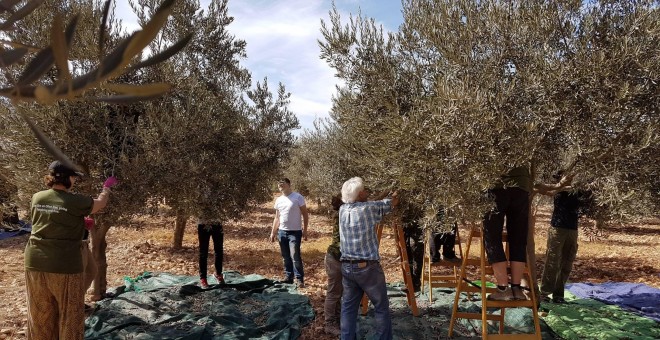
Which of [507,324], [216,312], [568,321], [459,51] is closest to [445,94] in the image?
[459,51]

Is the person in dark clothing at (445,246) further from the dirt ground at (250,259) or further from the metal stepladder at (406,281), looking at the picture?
the metal stepladder at (406,281)

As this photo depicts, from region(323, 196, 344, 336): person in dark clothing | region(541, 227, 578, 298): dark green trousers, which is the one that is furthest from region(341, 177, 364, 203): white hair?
region(541, 227, 578, 298): dark green trousers

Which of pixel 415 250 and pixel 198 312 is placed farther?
pixel 415 250

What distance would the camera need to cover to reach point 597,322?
7465 mm

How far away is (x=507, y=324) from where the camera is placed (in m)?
7.12

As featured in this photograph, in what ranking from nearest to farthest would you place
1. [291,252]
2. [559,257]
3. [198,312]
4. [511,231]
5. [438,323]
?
[511,231], [438,323], [198,312], [559,257], [291,252]

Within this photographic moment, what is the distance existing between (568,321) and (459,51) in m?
4.69

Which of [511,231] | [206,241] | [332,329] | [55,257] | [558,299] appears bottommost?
[332,329]

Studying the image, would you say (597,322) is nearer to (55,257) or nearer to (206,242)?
(206,242)

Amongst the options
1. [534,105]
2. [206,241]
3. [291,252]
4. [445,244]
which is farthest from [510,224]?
[206,241]

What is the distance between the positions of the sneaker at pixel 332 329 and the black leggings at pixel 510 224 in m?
2.61

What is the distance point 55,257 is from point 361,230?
3592 millimetres

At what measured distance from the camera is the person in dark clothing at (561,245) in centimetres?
867

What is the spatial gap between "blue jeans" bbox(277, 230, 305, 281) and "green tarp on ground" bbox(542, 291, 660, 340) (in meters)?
5.00
